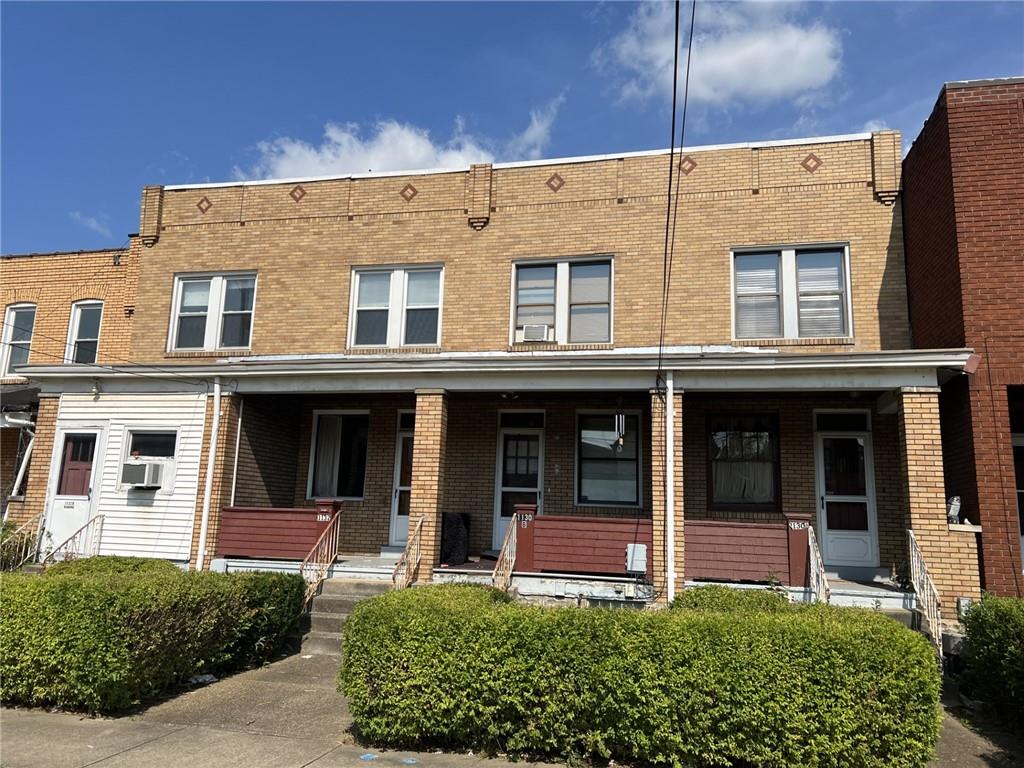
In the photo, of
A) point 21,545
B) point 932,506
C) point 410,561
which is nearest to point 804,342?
point 932,506

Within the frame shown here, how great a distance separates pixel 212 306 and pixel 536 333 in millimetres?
6709

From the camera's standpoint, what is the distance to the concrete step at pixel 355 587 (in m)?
10.5

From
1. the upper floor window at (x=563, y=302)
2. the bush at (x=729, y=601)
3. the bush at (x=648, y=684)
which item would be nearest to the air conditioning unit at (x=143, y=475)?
the upper floor window at (x=563, y=302)

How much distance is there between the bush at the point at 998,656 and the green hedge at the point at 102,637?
801 centimetres

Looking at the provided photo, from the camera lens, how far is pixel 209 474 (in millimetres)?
12141

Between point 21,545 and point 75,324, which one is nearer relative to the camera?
point 21,545

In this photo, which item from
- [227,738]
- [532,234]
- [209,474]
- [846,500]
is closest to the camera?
[227,738]

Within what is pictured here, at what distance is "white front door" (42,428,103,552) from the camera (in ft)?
42.0

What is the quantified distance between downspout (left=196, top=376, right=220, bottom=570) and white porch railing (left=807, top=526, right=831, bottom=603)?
913cm

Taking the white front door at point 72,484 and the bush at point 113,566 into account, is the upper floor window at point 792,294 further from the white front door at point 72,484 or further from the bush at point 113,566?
the white front door at point 72,484

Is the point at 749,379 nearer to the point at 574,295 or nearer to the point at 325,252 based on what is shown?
the point at 574,295

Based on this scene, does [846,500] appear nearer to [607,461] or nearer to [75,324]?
[607,461]

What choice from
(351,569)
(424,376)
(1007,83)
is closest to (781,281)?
(1007,83)

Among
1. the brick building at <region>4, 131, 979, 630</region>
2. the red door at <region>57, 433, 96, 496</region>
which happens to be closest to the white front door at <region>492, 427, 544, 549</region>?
the brick building at <region>4, 131, 979, 630</region>
